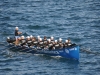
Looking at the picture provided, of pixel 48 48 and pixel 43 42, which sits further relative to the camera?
pixel 43 42

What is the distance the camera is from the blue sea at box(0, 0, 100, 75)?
233ft

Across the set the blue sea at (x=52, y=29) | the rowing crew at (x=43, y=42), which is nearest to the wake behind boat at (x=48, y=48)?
the rowing crew at (x=43, y=42)

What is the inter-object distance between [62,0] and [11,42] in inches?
1494

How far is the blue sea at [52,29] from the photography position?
71062mm

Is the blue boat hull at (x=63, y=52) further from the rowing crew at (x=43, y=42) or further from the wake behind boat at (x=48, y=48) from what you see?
the rowing crew at (x=43, y=42)

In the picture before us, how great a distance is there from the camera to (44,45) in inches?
2977

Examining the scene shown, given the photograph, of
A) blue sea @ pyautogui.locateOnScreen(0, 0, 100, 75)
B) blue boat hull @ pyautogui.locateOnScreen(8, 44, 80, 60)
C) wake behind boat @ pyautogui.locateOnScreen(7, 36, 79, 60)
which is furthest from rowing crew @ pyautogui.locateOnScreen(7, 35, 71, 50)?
blue sea @ pyautogui.locateOnScreen(0, 0, 100, 75)

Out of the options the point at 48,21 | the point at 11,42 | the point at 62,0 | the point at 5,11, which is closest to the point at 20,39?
the point at 11,42

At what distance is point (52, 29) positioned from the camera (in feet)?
299

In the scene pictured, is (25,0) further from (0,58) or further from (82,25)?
(0,58)

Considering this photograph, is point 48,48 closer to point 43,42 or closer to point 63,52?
point 43,42

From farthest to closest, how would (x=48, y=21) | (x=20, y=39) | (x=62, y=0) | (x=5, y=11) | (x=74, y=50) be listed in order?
(x=62, y=0)
(x=5, y=11)
(x=48, y=21)
(x=20, y=39)
(x=74, y=50)

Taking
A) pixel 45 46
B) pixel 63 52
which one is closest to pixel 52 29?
pixel 45 46

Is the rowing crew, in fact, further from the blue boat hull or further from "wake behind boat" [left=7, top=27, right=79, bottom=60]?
the blue boat hull
